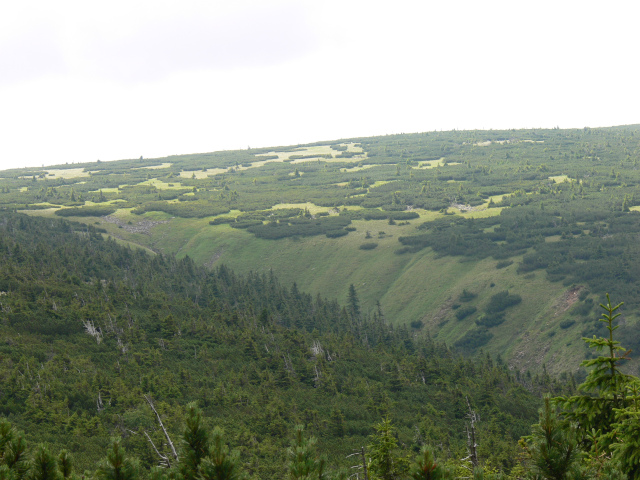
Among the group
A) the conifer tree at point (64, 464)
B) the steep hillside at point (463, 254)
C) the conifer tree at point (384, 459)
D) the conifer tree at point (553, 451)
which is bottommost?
the steep hillside at point (463, 254)

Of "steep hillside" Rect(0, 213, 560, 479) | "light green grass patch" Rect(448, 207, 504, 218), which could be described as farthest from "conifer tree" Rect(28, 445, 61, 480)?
"light green grass patch" Rect(448, 207, 504, 218)

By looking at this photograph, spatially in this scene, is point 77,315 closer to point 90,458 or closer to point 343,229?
point 90,458

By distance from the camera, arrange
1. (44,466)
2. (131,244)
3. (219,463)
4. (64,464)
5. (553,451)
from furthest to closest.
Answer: (131,244), (64,464), (44,466), (219,463), (553,451)

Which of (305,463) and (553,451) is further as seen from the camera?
(305,463)

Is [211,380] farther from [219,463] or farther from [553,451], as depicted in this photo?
[553,451]

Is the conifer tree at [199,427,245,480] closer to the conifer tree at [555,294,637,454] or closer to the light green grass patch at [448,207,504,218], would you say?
the conifer tree at [555,294,637,454]

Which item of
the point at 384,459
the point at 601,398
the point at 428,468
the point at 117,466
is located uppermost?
the point at 601,398

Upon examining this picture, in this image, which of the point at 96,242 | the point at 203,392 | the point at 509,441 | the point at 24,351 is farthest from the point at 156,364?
the point at 96,242

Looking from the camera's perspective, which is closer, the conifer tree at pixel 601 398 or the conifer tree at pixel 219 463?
→ the conifer tree at pixel 219 463

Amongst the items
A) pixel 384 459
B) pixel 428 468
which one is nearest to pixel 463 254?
pixel 384 459

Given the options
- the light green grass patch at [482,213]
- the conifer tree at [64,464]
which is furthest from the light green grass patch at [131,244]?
the conifer tree at [64,464]

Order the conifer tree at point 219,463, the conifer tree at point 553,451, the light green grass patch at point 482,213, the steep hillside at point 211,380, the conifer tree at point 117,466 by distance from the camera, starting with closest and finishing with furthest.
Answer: the conifer tree at point 553,451, the conifer tree at point 219,463, the conifer tree at point 117,466, the steep hillside at point 211,380, the light green grass patch at point 482,213

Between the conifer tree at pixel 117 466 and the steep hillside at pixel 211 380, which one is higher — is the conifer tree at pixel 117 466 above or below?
above

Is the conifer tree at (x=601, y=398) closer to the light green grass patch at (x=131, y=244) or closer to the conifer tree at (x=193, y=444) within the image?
the conifer tree at (x=193, y=444)
